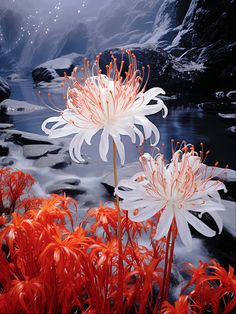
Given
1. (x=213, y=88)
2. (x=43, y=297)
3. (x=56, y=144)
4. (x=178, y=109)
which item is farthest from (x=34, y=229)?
(x=213, y=88)

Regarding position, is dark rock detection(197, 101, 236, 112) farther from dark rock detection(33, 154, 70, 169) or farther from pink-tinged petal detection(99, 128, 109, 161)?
pink-tinged petal detection(99, 128, 109, 161)

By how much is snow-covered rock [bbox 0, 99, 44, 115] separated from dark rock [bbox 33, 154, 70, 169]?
0.67 meters

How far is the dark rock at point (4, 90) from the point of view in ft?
8.98

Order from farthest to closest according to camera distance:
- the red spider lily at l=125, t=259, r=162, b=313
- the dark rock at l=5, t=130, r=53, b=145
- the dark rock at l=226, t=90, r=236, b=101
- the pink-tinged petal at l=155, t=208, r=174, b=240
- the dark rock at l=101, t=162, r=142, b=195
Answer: the dark rock at l=226, t=90, r=236, b=101 → the dark rock at l=5, t=130, r=53, b=145 → the dark rock at l=101, t=162, r=142, b=195 → the red spider lily at l=125, t=259, r=162, b=313 → the pink-tinged petal at l=155, t=208, r=174, b=240

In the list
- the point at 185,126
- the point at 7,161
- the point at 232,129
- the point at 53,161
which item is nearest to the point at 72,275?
the point at 53,161

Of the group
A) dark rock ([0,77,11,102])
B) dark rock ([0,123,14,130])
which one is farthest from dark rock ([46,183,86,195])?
dark rock ([0,77,11,102])

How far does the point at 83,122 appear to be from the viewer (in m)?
0.43

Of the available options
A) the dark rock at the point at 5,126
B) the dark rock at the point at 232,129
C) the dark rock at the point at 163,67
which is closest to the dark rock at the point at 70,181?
the dark rock at the point at 5,126

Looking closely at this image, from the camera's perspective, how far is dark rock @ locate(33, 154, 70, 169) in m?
2.13

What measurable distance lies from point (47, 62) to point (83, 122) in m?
2.55

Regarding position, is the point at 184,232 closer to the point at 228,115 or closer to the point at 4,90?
the point at 228,115

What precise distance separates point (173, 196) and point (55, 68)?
2412 mm

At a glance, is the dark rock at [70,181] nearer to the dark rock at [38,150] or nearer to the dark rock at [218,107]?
the dark rock at [38,150]

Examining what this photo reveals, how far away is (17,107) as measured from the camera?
272 cm
